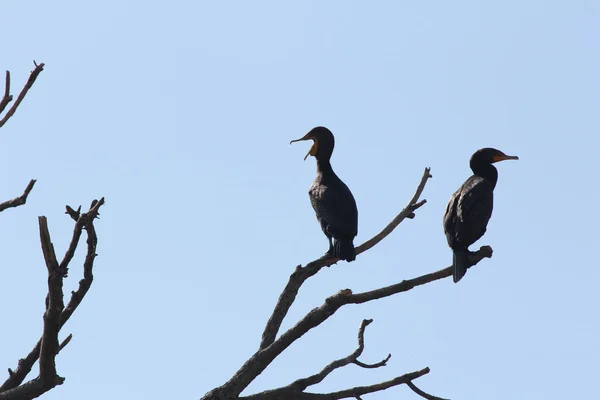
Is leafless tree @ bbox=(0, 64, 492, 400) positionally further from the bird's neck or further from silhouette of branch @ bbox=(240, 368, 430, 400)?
the bird's neck

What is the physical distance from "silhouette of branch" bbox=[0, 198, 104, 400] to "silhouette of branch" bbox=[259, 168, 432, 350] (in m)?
1.47

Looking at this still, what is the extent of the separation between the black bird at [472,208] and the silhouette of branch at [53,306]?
337 cm

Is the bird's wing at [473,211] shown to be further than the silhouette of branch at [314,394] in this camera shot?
Yes

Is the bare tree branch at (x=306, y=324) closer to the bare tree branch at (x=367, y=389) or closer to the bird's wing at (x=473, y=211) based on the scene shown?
the bare tree branch at (x=367, y=389)

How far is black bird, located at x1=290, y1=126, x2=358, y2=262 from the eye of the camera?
7733mm

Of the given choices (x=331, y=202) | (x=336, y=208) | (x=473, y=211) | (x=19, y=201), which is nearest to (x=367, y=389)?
(x=19, y=201)

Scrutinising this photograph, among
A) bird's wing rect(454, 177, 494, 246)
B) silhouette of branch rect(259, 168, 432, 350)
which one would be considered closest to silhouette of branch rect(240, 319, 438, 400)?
silhouette of branch rect(259, 168, 432, 350)

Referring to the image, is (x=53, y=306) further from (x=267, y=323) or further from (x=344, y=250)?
(x=344, y=250)

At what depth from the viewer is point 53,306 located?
431 cm

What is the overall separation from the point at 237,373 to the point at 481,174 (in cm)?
422

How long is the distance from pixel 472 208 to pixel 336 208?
112cm

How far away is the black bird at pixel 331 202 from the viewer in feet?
25.4

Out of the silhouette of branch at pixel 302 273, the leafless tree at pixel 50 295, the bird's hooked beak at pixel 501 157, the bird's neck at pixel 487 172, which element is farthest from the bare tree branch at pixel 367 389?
the bird's hooked beak at pixel 501 157

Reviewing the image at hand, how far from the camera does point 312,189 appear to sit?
29.5 feet
